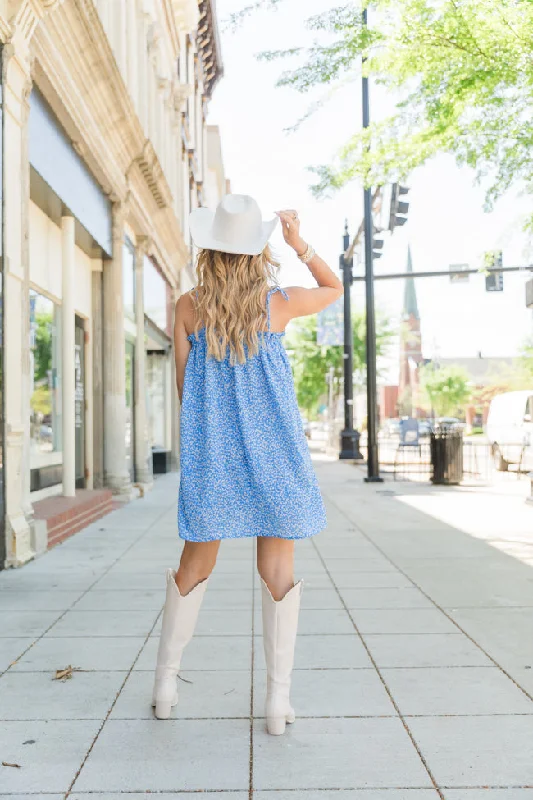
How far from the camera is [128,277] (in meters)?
14.3

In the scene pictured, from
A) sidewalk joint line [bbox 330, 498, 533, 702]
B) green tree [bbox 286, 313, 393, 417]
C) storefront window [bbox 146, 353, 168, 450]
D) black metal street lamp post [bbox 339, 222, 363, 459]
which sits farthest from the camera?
green tree [bbox 286, 313, 393, 417]

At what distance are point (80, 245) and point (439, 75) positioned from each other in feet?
17.8

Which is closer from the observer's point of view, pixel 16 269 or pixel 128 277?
pixel 16 269

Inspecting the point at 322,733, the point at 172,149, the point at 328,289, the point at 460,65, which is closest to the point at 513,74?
the point at 460,65

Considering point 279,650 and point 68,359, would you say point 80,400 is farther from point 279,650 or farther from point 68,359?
point 279,650

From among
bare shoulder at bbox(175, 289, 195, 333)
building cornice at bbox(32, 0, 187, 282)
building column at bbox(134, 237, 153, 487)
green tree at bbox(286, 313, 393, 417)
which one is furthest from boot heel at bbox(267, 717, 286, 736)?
green tree at bbox(286, 313, 393, 417)

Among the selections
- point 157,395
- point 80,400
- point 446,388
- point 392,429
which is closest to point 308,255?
point 80,400

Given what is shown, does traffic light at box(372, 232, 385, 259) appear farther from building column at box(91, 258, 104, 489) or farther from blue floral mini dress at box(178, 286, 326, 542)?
blue floral mini dress at box(178, 286, 326, 542)

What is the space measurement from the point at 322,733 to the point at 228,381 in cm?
139

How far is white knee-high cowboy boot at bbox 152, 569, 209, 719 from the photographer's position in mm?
3293

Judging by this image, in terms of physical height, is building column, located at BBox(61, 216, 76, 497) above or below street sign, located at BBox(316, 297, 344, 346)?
below

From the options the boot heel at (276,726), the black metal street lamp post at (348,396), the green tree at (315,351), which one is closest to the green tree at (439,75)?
the boot heel at (276,726)

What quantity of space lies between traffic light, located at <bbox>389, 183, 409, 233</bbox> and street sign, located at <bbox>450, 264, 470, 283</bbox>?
3.58m

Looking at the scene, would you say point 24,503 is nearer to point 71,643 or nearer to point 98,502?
point 71,643
